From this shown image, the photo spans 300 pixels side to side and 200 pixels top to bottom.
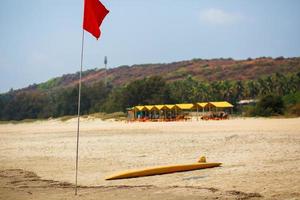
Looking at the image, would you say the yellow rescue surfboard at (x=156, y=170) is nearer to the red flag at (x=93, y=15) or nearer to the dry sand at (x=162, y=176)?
the dry sand at (x=162, y=176)

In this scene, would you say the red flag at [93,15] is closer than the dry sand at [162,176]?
No

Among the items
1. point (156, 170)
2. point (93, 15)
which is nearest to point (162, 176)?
point (156, 170)

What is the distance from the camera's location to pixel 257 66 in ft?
465

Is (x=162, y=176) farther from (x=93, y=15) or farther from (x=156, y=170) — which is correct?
(x=93, y=15)

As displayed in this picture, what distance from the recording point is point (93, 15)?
811 cm

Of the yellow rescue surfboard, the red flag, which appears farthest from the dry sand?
the red flag

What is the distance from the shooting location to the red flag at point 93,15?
807 cm

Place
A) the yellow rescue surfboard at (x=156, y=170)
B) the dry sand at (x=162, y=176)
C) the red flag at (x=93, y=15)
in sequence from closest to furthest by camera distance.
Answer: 1. the dry sand at (x=162, y=176)
2. the red flag at (x=93, y=15)
3. the yellow rescue surfboard at (x=156, y=170)

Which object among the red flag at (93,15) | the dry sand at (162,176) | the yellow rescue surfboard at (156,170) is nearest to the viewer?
the dry sand at (162,176)

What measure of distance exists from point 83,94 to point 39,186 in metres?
82.1

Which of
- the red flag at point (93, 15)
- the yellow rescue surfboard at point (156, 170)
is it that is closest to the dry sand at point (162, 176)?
the yellow rescue surfboard at point (156, 170)

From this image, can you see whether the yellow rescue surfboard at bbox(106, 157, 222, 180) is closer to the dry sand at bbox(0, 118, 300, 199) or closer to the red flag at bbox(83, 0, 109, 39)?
the dry sand at bbox(0, 118, 300, 199)

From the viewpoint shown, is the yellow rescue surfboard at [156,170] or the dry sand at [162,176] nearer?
the dry sand at [162,176]

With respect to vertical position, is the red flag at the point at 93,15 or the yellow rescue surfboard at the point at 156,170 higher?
the red flag at the point at 93,15
